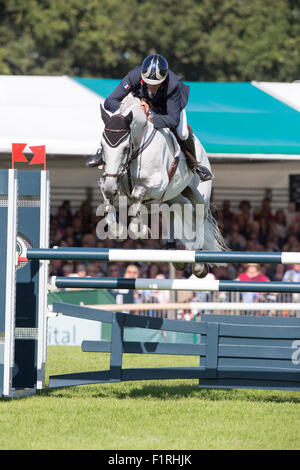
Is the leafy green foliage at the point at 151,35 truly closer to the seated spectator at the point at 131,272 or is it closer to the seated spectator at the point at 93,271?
the seated spectator at the point at 93,271

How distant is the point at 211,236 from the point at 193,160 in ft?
3.22

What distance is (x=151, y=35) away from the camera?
77.1ft

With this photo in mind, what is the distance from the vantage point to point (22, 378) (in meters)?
5.53

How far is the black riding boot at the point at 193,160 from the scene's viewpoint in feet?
20.2

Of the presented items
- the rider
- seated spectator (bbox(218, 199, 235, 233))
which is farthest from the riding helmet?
seated spectator (bbox(218, 199, 235, 233))

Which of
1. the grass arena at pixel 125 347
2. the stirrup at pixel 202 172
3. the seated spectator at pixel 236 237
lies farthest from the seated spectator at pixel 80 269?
the grass arena at pixel 125 347

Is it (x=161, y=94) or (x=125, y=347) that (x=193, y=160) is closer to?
(x=161, y=94)

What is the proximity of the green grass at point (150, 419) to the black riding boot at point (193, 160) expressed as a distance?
1.85 m

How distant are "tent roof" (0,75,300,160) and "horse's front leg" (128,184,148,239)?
14.0ft

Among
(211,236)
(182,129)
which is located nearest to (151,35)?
(211,236)

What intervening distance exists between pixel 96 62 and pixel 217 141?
1540 centimetres

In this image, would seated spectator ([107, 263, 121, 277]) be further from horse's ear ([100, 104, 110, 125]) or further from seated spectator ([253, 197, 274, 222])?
horse's ear ([100, 104, 110, 125])

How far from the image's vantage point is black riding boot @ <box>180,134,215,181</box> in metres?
6.17
